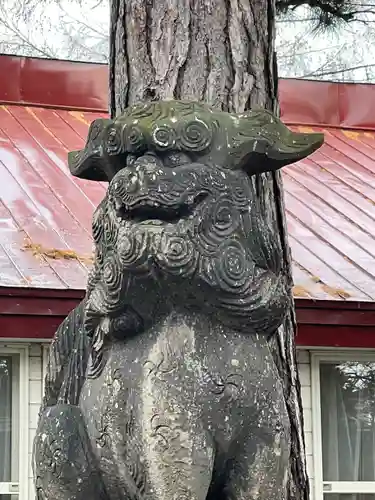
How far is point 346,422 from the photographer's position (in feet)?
24.2

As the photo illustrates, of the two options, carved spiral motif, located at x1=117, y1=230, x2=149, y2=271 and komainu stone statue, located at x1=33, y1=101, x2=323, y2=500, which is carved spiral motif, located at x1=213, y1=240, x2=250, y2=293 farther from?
carved spiral motif, located at x1=117, y1=230, x2=149, y2=271

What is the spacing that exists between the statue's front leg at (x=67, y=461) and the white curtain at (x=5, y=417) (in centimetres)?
442

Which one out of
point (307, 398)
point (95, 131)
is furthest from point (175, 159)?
point (307, 398)

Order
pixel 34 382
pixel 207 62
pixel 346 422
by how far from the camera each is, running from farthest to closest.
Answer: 1. pixel 346 422
2. pixel 34 382
3. pixel 207 62

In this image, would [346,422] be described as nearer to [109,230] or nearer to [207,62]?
[207,62]

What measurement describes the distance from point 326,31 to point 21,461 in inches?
171

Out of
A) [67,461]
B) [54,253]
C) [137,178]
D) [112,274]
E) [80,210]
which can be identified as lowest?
[67,461]

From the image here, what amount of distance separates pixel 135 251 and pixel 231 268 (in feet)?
0.72

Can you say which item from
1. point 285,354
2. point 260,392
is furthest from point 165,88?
point 260,392

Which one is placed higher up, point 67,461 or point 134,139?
point 134,139

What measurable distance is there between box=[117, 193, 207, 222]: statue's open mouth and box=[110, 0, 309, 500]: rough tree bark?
1.07 meters

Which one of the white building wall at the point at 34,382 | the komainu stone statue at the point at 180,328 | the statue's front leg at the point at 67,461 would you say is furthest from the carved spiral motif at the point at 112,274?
the white building wall at the point at 34,382

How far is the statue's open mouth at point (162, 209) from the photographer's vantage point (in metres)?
2.31

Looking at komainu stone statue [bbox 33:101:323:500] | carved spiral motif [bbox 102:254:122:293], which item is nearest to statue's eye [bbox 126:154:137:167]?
komainu stone statue [bbox 33:101:323:500]
